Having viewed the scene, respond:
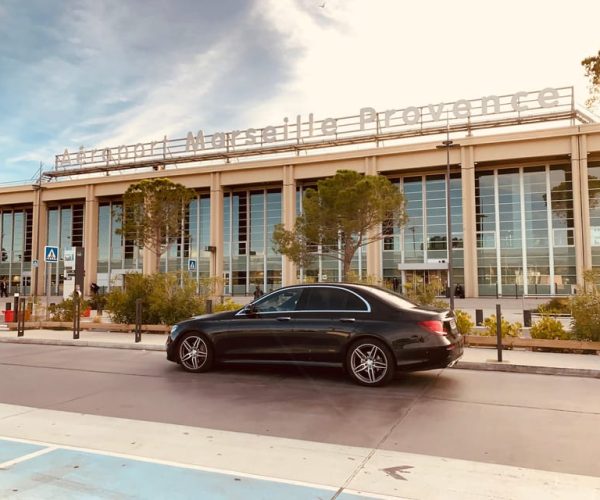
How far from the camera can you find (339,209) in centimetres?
2936

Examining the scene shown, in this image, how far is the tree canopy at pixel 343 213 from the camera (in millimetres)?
29047

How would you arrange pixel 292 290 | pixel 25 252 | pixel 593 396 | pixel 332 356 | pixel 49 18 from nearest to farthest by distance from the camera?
pixel 593 396 < pixel 332 356 < pixel 292 290 < pixel 49 18 < pixel 25 252

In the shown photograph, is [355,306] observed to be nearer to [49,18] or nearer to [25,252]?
[49,18]

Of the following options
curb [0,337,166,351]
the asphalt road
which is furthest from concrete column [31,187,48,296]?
the asphalt road

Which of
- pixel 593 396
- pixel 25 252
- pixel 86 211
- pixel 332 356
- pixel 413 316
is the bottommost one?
pixel 593 396

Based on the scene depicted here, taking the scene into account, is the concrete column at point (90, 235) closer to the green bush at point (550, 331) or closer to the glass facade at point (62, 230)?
the glass facade at point (62, 230)

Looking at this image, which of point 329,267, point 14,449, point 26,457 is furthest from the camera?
point 329,267

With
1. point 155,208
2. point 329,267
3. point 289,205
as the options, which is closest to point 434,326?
point 155,208

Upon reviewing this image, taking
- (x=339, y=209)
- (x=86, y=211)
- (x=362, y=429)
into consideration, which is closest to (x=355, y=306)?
(x=362, y=429)

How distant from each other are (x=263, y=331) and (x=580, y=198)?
3360 cm

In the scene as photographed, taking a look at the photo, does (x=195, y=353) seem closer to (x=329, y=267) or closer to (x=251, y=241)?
(x=329, y=267)

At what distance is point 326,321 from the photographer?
25.1ft

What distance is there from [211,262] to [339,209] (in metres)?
18.1

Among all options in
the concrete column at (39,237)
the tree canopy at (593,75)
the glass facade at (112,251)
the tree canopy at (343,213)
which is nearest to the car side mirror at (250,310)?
the tree canopy at (593,75)
